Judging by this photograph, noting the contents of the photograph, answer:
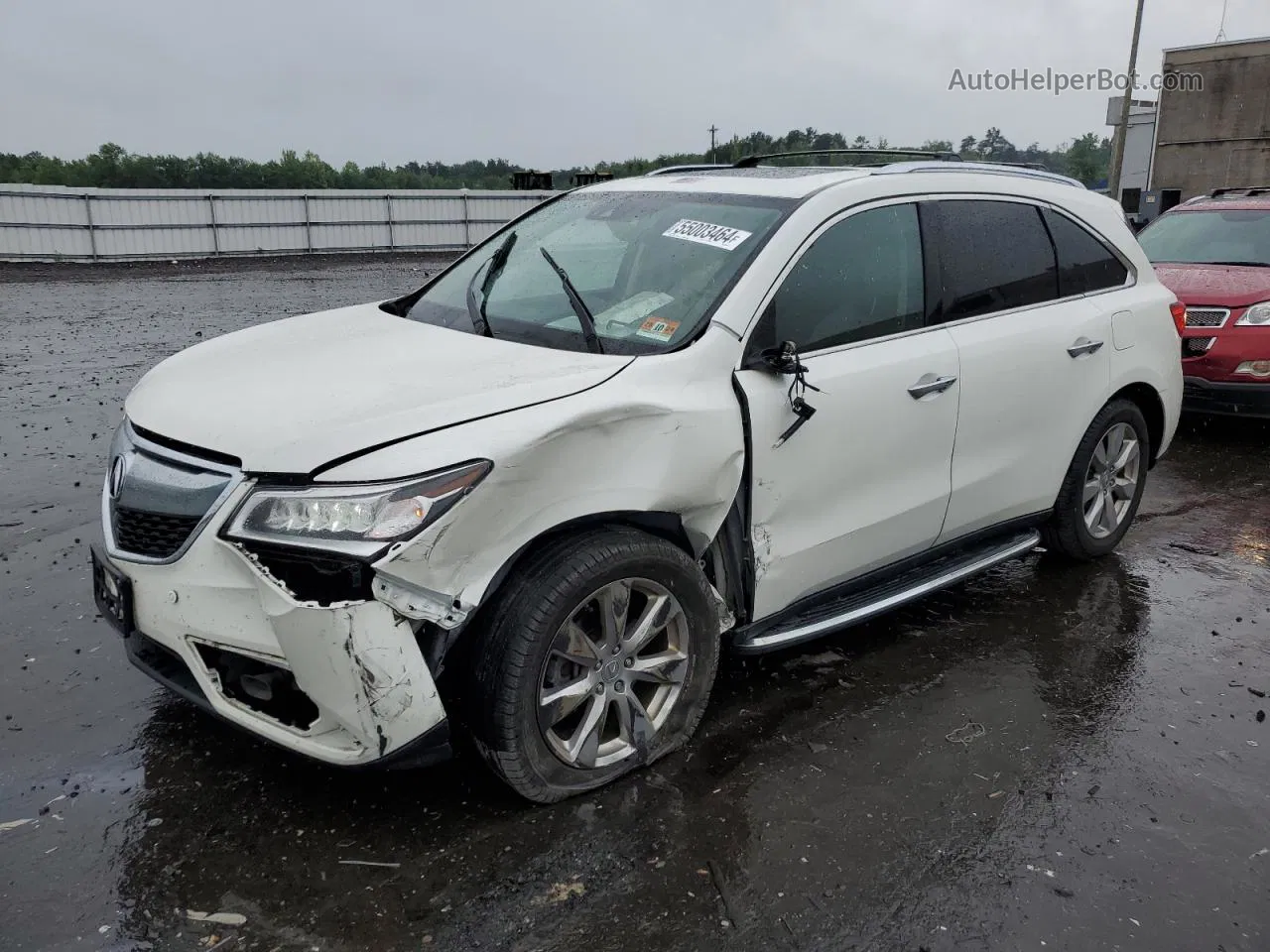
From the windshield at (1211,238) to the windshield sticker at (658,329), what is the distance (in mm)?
6884

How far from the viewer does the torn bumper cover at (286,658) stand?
8.04ft

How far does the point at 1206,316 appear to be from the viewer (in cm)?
741

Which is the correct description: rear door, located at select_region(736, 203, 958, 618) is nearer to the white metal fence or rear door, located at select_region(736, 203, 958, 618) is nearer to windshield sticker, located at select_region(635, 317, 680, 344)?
windshield sticker, located at select_region(635, 317, 680, 344)

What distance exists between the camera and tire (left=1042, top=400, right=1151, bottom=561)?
4527 mm

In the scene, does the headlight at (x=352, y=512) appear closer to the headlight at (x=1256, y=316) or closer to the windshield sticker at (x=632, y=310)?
the windshield sticker at (x=632, y=310)

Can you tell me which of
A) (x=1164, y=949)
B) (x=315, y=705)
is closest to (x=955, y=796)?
(x=1164, y=949)

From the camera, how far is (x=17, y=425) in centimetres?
711

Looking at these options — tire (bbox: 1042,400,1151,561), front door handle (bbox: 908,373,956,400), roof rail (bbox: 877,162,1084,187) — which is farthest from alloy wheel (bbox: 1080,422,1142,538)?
front door handle (bbox: 908,373,956,400)

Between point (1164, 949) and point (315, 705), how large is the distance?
2187mm

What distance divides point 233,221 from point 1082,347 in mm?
23197

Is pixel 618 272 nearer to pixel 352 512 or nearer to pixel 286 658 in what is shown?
pixel 352 512

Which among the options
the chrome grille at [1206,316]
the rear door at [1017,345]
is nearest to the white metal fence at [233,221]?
the chrome grille at [1206,316]

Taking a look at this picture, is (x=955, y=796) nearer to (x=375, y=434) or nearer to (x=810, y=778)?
(x=810, y=778)

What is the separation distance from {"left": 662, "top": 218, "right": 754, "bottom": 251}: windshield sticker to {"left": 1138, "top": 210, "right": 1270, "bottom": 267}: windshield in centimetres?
648
